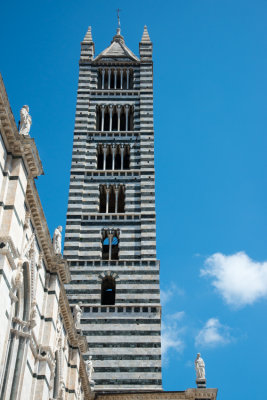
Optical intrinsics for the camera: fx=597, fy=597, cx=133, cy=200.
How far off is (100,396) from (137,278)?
5.80 m

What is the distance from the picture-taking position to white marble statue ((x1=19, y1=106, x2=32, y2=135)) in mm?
14805

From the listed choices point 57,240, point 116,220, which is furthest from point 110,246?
point 57,240

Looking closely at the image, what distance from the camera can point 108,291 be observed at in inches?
1094

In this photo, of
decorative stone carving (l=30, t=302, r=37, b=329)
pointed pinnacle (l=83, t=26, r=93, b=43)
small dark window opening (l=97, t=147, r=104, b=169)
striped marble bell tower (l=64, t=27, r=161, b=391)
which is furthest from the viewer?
pointed pinnacle (l=83, t=26, r=93, b=43)

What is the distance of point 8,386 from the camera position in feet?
45.0

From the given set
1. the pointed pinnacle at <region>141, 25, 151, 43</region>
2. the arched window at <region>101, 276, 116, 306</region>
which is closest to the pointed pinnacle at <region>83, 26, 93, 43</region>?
the pointed pinnacle at <region>141, 25, 151, 43</region>

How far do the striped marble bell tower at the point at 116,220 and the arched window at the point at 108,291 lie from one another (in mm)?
47

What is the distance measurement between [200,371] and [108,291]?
618 cm

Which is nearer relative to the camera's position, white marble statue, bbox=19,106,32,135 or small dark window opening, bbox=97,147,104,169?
white marble statue, bbox=19,106,32,135

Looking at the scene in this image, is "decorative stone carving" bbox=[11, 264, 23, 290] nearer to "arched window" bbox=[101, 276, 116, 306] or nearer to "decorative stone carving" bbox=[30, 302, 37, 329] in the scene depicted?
"decorative stone carving" bbox=[30, 302, 37, 329]

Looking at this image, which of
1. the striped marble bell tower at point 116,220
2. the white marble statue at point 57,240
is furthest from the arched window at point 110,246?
the white marble statue at point 57,240

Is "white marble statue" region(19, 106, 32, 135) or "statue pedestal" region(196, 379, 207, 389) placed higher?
"white marble statue" region(19, 106, 32, 135)

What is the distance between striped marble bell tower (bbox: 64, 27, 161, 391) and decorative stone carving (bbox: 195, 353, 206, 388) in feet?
5.41

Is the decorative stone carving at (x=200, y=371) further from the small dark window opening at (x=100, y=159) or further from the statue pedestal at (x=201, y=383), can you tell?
the small dark window opening at (x=100, y=159)
